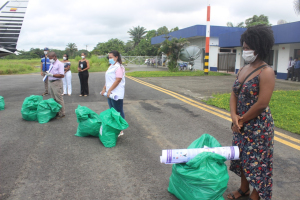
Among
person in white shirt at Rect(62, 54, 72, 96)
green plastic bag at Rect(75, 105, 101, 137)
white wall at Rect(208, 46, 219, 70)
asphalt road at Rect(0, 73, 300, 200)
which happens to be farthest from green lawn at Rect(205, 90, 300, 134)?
white wall at Rect(208, 46, 219, 70)

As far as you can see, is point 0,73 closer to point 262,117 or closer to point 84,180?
point 84,180

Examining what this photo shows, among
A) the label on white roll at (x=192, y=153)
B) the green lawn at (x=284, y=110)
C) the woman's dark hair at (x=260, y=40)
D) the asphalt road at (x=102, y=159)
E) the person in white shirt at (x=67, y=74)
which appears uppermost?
the woman's dark hair at (x=260, y=40)

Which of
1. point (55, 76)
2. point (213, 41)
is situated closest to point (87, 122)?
point (55, 76)

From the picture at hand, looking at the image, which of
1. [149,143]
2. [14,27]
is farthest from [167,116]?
[14,27]

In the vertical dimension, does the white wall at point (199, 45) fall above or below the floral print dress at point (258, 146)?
above

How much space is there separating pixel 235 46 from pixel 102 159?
2076 cm

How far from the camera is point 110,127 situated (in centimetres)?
457

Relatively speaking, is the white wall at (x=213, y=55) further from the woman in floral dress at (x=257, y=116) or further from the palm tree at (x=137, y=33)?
the palm tree at (x=137, y=33)

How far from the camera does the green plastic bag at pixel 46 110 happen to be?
616 cm

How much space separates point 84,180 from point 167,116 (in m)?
3.82

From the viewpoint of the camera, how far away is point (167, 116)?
692 centimetres

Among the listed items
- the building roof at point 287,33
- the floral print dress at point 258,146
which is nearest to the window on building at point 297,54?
the building roof at point 287,33

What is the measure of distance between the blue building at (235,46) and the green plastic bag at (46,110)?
8.23 metres

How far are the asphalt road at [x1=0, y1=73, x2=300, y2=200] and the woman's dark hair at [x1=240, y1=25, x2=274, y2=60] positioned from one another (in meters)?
1.68
